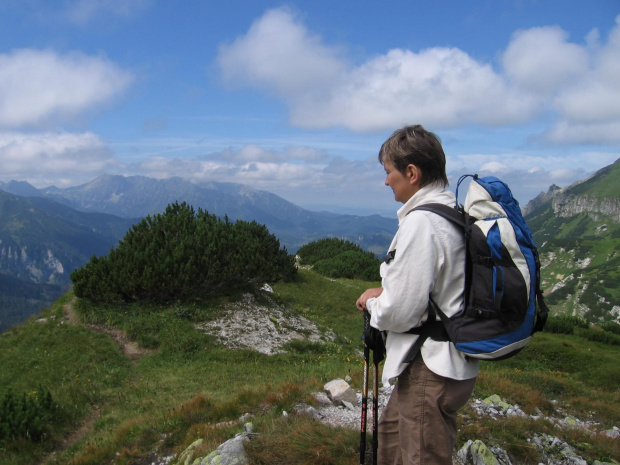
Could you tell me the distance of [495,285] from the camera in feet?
8.77

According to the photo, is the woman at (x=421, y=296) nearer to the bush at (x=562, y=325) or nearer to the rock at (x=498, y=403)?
the rock at (x=498, y=403)

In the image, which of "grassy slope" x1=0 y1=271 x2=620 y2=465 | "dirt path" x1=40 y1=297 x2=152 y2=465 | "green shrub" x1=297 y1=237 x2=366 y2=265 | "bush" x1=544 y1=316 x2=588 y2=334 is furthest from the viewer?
"green shrub" x1=297 y1=237 x2=366 y2=265

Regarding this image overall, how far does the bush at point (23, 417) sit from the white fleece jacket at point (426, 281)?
25.3 feet

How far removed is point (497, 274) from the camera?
269cm

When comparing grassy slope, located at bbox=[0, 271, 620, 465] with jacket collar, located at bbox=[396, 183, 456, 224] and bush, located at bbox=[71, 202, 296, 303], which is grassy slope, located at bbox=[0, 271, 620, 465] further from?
jacket collar, located at bbox=[396, 183, 456, 224]

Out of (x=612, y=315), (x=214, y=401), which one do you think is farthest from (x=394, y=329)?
(x=612, y=315)

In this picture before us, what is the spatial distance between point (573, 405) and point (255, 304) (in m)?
12.1

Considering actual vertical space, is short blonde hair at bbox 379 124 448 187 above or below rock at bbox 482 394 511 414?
above

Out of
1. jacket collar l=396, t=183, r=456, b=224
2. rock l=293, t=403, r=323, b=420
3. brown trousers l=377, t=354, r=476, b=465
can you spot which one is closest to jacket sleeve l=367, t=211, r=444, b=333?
jacket collar l=396, t=183, r=456, b=224

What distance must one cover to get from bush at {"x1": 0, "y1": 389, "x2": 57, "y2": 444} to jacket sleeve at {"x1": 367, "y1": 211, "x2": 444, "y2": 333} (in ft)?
25.8

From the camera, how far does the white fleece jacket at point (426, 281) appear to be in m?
2.73

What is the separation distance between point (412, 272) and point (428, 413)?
45.9 inches

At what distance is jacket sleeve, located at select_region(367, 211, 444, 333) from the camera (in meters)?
2.71

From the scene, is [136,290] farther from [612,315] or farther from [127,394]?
[612,315]
